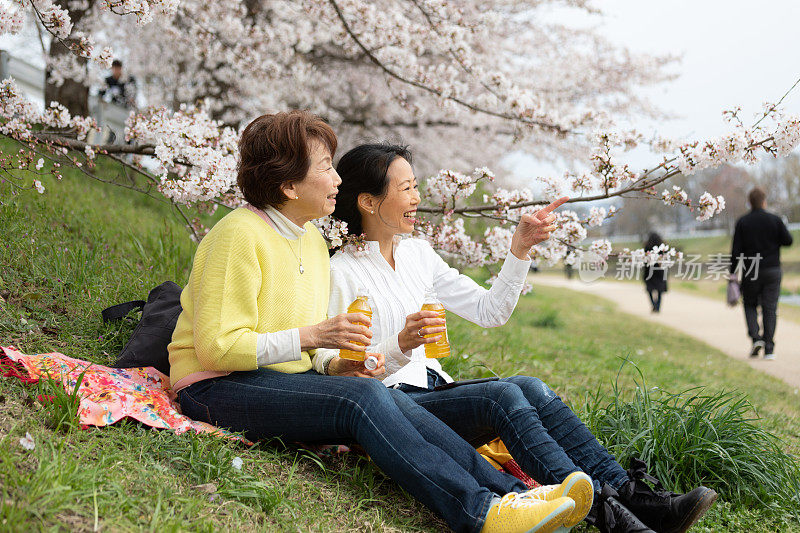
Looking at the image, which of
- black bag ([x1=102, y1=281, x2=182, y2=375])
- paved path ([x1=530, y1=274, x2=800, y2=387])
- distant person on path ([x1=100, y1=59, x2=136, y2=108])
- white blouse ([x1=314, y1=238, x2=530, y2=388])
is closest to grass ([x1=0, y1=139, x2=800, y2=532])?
black bag ([x1=102, y1=281, x2=182, y2=375])

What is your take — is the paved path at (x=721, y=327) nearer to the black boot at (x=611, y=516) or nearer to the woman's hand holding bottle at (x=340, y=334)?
the black boot at (x=611, y=516)

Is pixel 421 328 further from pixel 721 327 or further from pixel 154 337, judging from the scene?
pixel 721 327

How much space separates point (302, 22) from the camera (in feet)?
25.7

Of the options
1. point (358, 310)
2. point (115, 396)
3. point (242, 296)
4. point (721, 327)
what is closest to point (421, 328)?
point (358, 310)

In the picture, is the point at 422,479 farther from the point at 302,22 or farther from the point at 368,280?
the point at 302,22

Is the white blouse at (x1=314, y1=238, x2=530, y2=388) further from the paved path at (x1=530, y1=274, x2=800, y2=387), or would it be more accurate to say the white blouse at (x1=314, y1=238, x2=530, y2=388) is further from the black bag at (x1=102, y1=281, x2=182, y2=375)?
the paved path at (x1=530, y1=274, x2=800, y2=387)

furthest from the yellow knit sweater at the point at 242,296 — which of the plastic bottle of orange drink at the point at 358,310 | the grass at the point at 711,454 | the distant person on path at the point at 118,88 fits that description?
the distant person on path at the point at 118,88

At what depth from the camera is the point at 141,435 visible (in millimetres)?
2328

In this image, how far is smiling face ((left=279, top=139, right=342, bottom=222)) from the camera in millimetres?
2545

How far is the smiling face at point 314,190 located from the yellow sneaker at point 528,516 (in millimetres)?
1261

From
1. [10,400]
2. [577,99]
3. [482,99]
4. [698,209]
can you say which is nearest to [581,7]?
[577,99]

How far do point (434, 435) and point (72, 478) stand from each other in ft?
3.62

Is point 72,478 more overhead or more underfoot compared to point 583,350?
more overhead

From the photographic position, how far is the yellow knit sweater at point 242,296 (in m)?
2.28
